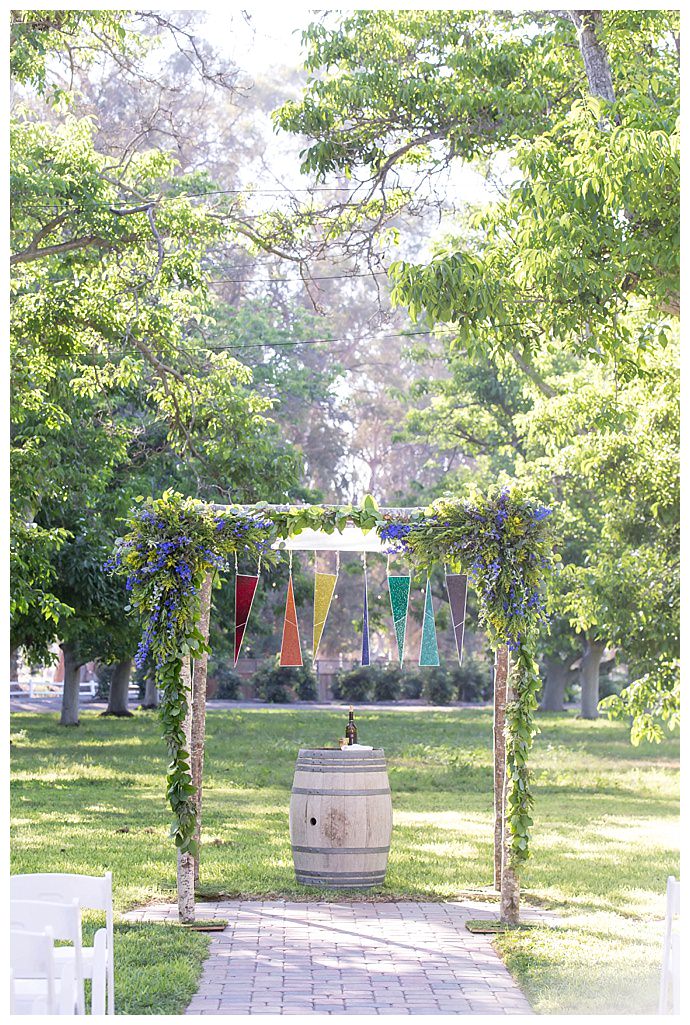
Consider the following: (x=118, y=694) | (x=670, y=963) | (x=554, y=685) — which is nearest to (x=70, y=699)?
(x=118, y=694)

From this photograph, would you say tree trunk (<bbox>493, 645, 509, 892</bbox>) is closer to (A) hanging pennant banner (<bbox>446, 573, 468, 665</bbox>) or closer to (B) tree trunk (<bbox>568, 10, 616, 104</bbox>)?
(A) hanging pennant banner (<bbox>446, 573, 468, 665</bbox>)

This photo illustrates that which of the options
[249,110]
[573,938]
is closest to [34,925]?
[573,938]

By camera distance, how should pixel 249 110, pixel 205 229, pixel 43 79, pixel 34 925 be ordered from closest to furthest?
pixel 34 925
pixel 43 79
pixel 205 229
pixel 249 110

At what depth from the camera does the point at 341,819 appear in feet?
29.1

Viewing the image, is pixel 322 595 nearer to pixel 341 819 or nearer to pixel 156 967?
pixel 341 819

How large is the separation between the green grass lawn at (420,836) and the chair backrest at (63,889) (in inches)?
49.8

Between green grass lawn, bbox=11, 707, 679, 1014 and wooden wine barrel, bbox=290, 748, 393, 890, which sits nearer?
green grass lawn, bbox=11, 707, 679, 1014

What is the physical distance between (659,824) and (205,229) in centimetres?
778

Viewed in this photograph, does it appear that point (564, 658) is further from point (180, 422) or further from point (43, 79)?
point (43, 79)

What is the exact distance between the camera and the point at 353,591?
48.1 m

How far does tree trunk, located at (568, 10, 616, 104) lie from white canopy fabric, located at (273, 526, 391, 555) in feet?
11.0

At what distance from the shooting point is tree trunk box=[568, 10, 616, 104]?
28.2 ft

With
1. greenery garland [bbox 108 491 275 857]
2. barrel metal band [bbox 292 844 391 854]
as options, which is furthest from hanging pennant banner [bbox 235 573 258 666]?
barrel metal band [bbox 292 844 391 854]

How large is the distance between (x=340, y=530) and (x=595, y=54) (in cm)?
374
